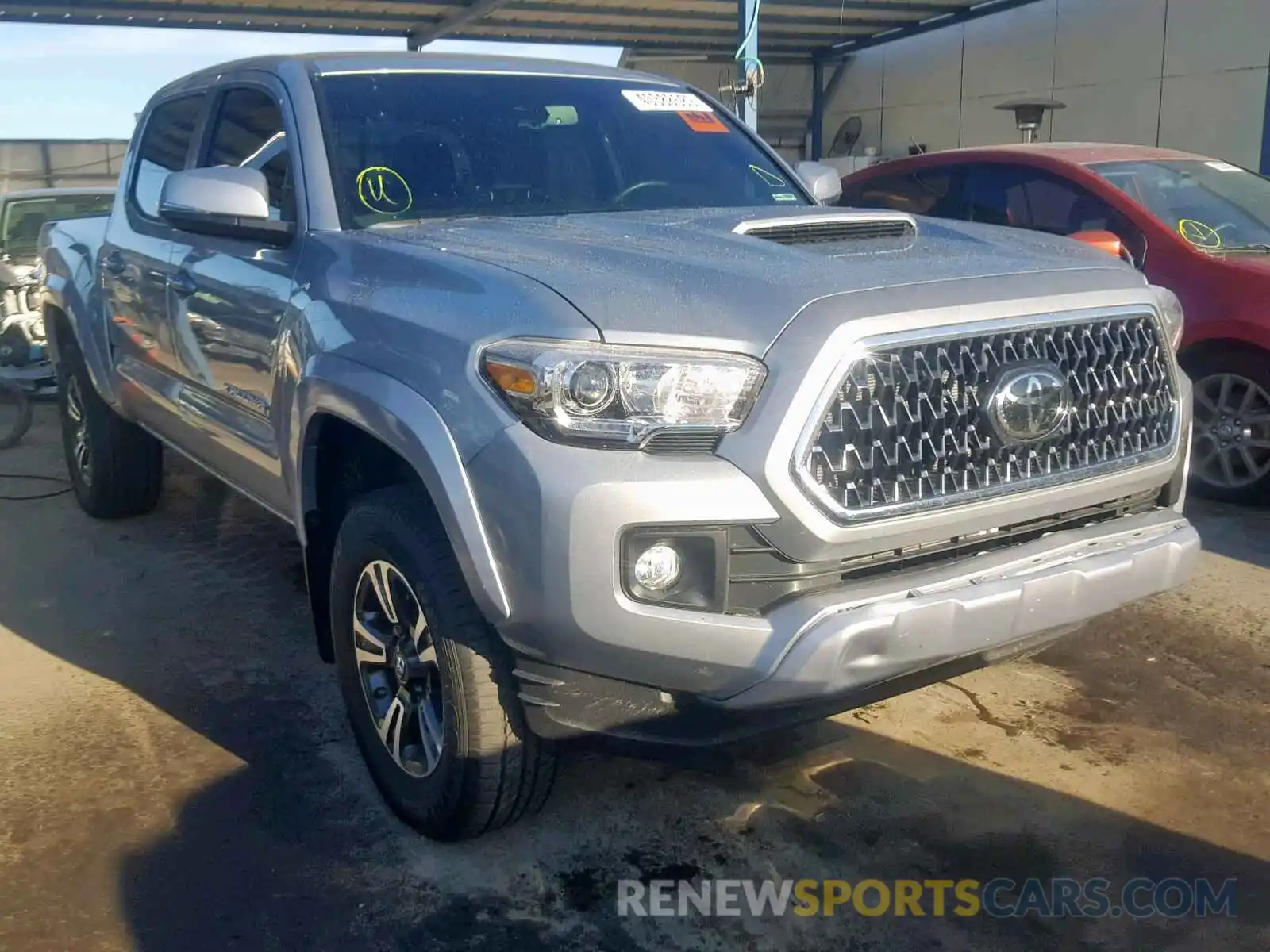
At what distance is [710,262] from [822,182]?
1.72m

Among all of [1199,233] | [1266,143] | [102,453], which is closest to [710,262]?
[102,453]

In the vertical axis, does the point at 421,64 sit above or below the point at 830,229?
above

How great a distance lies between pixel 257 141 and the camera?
155 inches

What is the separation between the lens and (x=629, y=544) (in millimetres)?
2344

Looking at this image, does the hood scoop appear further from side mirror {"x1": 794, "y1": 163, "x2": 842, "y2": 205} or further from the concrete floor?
the concrete floor

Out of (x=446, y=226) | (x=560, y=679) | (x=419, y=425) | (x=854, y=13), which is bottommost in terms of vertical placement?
(x=560, y=679)

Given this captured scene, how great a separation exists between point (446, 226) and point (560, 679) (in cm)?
138

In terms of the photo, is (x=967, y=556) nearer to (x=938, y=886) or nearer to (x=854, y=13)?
(x=938, y=886)

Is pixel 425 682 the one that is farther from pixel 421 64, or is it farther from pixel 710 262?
pixel 421 64

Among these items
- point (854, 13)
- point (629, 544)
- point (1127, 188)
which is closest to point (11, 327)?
point (1127, 188)

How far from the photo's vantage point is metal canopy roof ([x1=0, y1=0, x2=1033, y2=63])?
529 inches

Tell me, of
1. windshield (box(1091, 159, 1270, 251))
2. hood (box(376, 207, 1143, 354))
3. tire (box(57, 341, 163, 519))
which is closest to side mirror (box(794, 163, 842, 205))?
hood (box(376, 207, 1143, 354))

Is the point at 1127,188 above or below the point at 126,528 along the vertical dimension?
above

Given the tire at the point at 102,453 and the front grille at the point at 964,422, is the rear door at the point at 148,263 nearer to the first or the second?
the tire at the point at 102,453
